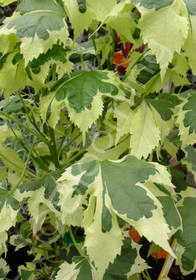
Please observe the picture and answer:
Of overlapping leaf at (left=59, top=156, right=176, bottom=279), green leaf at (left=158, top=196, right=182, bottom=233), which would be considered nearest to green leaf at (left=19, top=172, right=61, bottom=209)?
overlapping leaf at (left=59, top=156, right=176, bottom=279)

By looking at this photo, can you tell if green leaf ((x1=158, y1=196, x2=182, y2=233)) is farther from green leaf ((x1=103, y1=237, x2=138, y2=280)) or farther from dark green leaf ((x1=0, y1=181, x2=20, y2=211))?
dark green leaf ((x1=0, y1=181, x2=20, y2=211))

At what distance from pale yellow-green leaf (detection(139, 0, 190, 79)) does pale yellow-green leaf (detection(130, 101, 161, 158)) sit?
15 cm

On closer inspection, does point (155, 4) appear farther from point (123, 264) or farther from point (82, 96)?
point (123, 264)

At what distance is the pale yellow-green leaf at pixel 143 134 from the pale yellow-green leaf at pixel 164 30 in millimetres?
146

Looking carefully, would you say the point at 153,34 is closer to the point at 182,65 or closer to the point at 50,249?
the point at 182,65

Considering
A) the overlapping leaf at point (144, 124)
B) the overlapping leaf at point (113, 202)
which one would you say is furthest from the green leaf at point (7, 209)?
the overlapping leaf at point (144, 124)

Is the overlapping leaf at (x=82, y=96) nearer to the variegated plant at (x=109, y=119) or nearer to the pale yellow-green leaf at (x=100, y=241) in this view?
the variegated plant at (x=109, y=119)

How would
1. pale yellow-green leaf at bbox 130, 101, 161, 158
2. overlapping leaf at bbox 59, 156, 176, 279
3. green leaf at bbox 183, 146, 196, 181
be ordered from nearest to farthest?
overlapping leaf at bbox 59, 156, 176, 279, pale yellow-green leaf at bbox 130, 101, 161, 158, green leaf at bbox 183, 146, 196, 181

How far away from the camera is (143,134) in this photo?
504mm

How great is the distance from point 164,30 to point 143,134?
0.64 ft

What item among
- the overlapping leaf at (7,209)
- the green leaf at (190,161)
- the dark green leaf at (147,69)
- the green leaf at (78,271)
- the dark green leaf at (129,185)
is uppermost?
the dark green leaf at (147,69)

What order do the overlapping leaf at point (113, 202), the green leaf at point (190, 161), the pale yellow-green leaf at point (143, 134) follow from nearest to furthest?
the overlapping leaf at point (113, 202), the pale yellow-green leaf at point (143, 134), the green leaf at point (190, 161)

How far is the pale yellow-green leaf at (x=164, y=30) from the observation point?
0.37 metres

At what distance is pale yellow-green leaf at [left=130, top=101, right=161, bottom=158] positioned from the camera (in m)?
0.49
